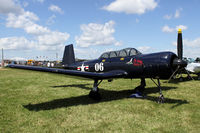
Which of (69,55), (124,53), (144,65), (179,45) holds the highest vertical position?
(179,45)

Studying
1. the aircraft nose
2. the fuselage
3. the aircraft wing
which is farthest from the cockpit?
the aircraft nose

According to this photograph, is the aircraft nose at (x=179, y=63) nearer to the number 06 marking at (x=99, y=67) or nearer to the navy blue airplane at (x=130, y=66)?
the navy blue airplane at (x=130, y=66)

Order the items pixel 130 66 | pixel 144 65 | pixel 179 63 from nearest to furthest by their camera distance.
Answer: pixel 179 63 < pixel 144 65 < pixel 130 66

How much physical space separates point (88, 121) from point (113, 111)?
130cm

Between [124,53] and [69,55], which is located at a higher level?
[69,55]

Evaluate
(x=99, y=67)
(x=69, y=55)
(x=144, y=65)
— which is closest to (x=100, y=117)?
(x=144, y=65)


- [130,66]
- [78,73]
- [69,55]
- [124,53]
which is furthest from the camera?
[69,55]

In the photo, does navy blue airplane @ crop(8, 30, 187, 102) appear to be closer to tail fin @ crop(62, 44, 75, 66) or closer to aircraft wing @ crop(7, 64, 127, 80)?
aircraft wing @ crop(7, 64, 127, 80)

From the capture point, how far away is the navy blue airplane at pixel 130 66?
7098 millimetres

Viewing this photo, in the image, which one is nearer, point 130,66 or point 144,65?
Answer: point 144,65

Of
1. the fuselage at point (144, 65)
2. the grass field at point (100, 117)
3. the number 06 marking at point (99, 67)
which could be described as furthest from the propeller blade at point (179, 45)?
the number 06 marking at point (99, 67)

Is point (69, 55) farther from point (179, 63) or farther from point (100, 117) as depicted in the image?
point (179, 63)

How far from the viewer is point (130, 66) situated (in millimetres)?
8211

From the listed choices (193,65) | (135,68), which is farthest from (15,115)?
(193,65)
